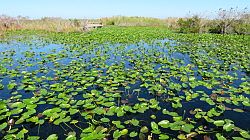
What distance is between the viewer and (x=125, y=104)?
425cm

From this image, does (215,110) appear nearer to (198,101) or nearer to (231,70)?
(198,101)

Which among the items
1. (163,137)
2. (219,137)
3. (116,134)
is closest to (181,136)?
(163,137)

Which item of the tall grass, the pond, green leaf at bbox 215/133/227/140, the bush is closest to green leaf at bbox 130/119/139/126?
the pond

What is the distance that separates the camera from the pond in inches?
128

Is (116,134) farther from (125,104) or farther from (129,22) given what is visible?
(129,22)

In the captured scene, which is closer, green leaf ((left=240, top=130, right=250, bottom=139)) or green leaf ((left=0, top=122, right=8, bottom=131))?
green leaf ((left=240, top=130, right=250, bottom=139))

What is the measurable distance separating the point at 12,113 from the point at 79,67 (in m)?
3.39

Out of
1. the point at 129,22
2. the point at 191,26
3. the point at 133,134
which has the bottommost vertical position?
the point at 133,134

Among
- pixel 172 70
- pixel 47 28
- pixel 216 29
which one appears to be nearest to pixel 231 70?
pixel 172 70

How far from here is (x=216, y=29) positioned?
20844 mm

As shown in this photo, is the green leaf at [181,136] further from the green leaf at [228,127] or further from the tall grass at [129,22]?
the tall grass at [129,22]

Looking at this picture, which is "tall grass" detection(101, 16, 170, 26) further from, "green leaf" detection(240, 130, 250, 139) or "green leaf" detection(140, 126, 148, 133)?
"green leaf" detection(240, 130, 250, 139)

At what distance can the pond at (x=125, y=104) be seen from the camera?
3246mm

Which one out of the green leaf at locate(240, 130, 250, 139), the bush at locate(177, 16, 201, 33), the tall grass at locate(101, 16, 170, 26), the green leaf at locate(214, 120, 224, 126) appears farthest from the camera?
the tall grass at locate(101, 16, 170, 26)
